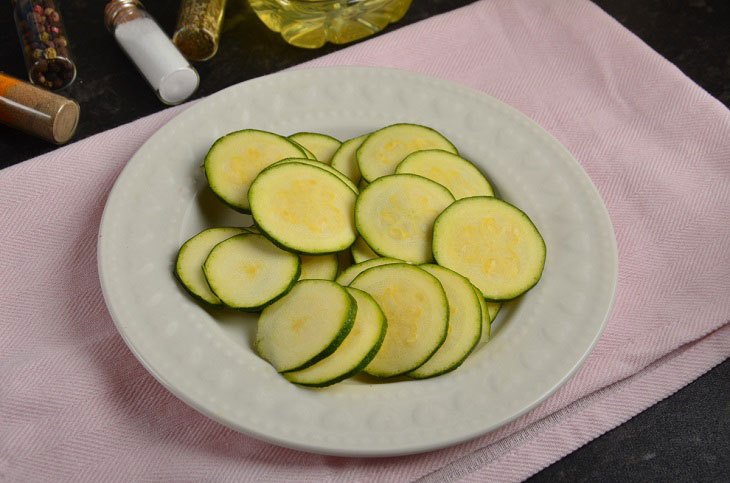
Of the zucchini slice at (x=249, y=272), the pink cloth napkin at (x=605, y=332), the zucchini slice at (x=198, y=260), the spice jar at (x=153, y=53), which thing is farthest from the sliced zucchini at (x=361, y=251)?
the spice jar at (x=153, y=53)

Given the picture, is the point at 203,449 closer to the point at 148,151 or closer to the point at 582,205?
the point at 148,151

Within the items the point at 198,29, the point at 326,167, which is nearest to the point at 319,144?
the point at 326,167

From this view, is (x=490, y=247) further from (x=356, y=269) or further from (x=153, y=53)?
(x=153, y=53)

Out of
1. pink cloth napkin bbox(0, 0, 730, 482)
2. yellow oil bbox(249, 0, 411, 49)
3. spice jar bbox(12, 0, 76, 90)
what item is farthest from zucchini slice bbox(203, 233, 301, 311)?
spice jar bbox(12, 0, 76, 90)

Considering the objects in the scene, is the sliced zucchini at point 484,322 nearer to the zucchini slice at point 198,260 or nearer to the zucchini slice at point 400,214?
the zucchini slice at point 400,214

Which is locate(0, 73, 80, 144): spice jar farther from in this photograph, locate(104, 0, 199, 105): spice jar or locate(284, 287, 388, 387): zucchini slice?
locate(284, 287, 388, 387): zucchini slice

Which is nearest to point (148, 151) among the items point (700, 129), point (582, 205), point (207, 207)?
point (207, 207)
